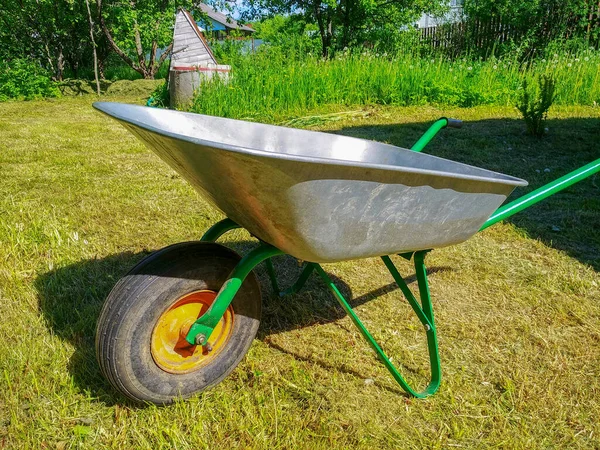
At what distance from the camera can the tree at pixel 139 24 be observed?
10.2 metres

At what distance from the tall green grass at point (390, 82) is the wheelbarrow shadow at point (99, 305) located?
423 centimetres

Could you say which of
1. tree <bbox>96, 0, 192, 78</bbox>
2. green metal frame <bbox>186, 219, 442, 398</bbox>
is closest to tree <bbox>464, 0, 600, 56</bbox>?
tree <bbox>96, 0, 192, 78</bbox>

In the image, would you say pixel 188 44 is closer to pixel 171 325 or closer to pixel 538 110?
pixel 538 110

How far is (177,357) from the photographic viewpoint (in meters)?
1.53

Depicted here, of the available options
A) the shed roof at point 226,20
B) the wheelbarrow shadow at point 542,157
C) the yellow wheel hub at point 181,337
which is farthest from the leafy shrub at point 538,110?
the shed roof at point 226,20

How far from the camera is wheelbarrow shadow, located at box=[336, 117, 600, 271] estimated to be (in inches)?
124

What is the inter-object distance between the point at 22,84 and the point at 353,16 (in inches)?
300

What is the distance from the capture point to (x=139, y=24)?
10.4m

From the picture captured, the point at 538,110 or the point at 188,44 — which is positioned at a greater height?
the point at 188,44

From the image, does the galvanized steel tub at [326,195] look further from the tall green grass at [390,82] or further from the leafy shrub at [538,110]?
the tall green grass at [390,82]

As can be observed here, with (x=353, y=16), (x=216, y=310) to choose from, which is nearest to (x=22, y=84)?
(x=353, y=16)

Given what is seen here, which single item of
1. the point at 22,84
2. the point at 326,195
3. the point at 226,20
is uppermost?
the point at 226,20

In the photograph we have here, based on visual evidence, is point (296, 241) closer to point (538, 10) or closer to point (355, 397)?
point (355, 397)

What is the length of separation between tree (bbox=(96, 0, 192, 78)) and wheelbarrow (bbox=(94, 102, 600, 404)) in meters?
9.73
